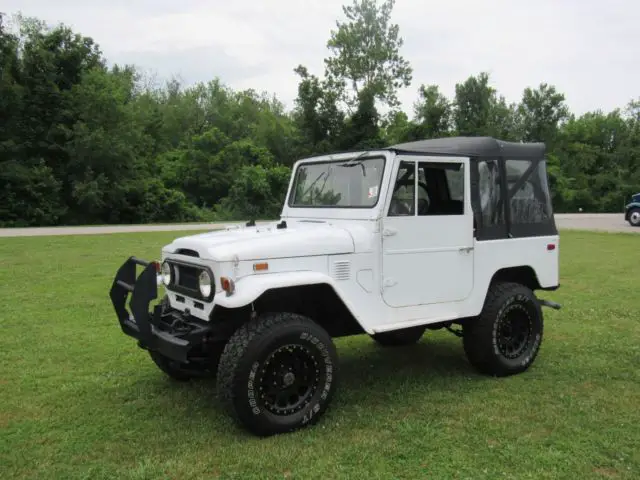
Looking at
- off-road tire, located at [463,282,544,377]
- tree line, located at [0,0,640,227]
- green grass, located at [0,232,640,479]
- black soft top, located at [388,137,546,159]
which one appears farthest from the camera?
tree line, located at [0,0,640,227]

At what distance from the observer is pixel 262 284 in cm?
396

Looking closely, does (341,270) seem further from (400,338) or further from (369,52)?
(369,52)

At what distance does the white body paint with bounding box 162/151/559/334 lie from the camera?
4098 millimetres

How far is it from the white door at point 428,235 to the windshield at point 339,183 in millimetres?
212

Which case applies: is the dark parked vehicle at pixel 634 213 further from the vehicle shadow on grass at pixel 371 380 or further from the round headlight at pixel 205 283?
the round headlight at pixel 205 283

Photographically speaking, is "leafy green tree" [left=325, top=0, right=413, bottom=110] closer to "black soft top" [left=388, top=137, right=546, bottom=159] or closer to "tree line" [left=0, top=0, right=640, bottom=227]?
"tree line" [left=0, top=0, right=640, bottom=227]

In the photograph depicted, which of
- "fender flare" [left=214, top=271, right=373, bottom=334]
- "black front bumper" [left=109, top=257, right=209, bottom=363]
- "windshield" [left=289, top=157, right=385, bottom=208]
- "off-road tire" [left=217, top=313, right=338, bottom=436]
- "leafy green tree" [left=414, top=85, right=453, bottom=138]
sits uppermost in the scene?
"leafy green tree" [left=414, top=85, right=453, bottom=138]

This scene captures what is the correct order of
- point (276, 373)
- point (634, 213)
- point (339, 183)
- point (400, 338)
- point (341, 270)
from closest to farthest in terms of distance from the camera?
point (276, 373) → point (341, 270) → point (339, 183) → point (400, 338) → point (634, 213)

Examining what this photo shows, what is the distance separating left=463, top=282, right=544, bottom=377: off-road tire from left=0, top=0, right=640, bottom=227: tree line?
65.5 feet

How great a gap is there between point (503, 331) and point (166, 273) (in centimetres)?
326

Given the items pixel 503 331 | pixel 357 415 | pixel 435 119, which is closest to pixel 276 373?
pixel 357 415

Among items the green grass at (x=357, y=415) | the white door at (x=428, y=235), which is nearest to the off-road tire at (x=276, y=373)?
the green grass at (x=357, y=415)

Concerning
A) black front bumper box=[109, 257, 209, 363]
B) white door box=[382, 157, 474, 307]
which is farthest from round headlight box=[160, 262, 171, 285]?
white door box=[382, 157, 474, 307]

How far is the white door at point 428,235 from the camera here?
4.66 metres
